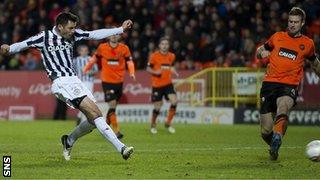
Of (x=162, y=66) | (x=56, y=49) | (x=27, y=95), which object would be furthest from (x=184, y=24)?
(x=56, y=49)

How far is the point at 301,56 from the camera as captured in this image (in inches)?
508

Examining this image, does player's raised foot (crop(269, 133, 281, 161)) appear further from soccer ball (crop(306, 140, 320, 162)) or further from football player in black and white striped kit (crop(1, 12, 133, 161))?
football player in black and white striped kit (crop(1, 12, 133, 161))

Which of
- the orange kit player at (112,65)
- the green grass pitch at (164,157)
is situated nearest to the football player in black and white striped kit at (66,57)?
the green grass pitch at (164,157)

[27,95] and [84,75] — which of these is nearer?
[84,75]

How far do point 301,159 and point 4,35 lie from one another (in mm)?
20629

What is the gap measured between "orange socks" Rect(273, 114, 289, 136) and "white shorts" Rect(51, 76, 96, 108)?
2.80 meters

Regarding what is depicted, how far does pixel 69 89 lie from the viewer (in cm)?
1232

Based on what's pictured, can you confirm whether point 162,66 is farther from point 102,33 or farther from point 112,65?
point 102,33

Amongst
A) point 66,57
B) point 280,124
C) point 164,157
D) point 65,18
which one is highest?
point 65,18

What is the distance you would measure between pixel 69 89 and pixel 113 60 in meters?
7.16

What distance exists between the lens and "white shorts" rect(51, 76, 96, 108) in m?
12.3

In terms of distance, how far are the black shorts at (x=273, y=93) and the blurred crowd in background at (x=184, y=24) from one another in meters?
11.0

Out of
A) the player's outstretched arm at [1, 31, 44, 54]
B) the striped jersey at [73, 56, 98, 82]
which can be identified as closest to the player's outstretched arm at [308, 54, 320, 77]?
the player's outstretched arm at [1, 31, 44, 54]

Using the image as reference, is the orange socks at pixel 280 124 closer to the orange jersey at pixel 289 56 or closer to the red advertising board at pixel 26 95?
the orange jersey at pixel 289 56
